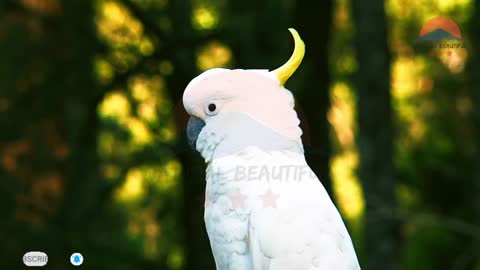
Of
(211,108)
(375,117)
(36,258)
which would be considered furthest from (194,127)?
(375,117)

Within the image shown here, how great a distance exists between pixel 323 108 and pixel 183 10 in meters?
0.90

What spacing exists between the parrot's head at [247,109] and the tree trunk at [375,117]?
6.94ft

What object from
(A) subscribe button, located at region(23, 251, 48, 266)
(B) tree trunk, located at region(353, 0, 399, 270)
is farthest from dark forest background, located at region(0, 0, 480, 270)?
(A) subscribe button, located at region(23, 251, 48, 266)

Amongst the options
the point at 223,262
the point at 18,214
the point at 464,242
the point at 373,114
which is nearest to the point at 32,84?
the point at 18,214

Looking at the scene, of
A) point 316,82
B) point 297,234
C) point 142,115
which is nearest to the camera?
point 297,234

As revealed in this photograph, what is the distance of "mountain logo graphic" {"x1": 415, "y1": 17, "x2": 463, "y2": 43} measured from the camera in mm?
3460

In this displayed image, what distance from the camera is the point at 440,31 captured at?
12.0ft

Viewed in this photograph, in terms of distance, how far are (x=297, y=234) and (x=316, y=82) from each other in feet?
6.74

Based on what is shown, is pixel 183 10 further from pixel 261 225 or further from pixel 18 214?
pixel 261 225

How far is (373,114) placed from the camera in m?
3.98

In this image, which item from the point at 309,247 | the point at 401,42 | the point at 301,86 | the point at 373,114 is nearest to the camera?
the point at 309,247

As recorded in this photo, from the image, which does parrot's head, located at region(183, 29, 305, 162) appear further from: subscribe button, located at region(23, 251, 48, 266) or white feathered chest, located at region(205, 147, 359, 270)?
subscribe button, located at region(23, 251, 48, 266)

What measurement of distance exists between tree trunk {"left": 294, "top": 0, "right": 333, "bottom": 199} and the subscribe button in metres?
1.22

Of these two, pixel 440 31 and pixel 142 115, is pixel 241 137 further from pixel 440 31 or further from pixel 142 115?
pixel 142 115
